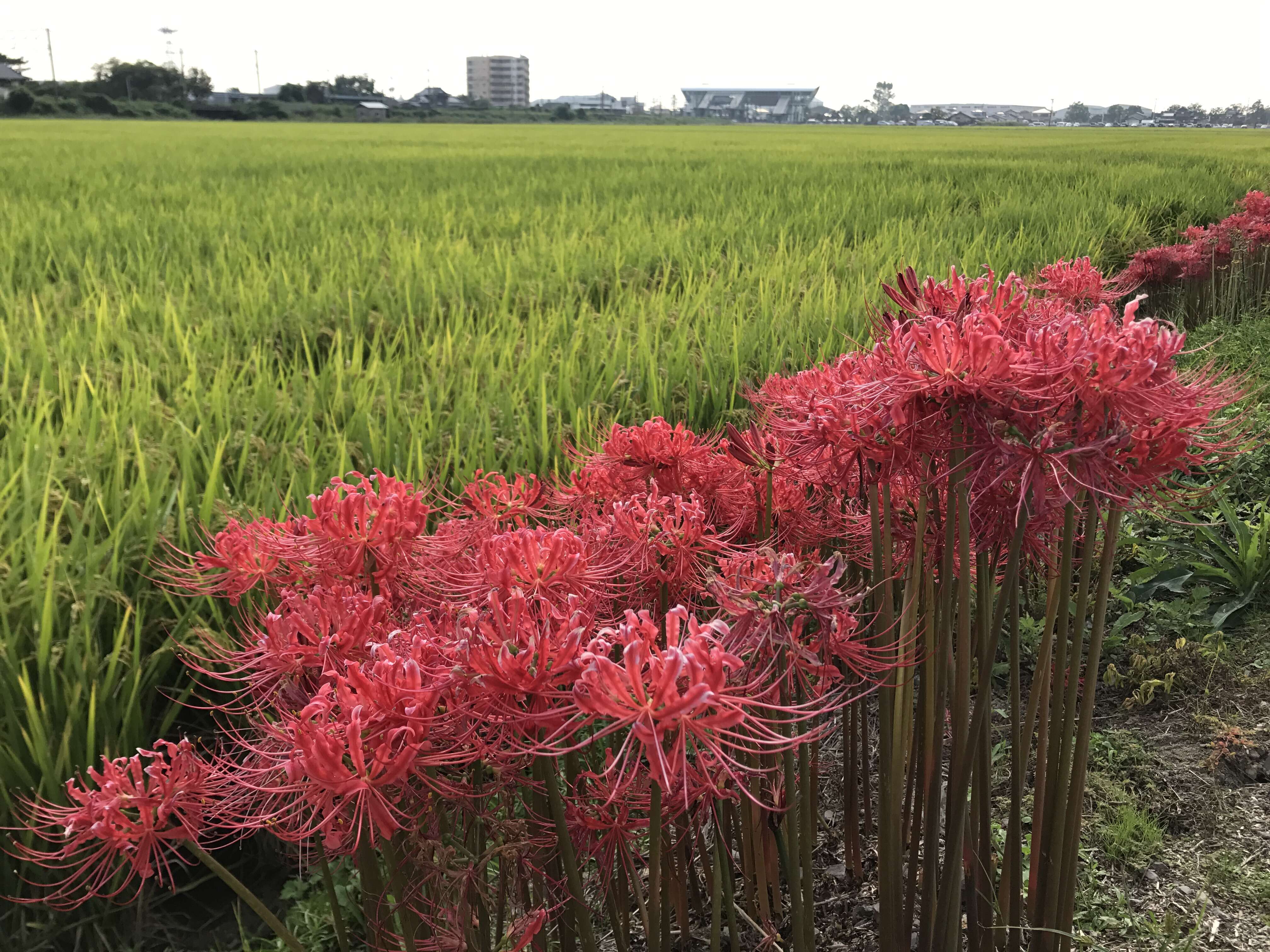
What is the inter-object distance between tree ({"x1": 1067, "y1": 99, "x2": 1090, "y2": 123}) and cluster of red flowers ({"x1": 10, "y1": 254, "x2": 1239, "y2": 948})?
129 meters

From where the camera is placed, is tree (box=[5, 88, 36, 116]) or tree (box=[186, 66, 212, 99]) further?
tree (box=[186, 66, 212, 99])

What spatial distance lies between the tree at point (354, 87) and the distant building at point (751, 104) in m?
50.1

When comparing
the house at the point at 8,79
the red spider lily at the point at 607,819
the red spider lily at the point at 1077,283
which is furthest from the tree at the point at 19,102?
the red spider lily at the point at 607,819

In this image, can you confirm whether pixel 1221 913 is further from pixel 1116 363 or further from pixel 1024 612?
pixel 1116 363

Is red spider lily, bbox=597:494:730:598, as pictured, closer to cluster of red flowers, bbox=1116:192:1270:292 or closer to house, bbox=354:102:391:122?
cluster of red flowers, bbox=1116:192:1270:292

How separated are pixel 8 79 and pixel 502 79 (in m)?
89.6

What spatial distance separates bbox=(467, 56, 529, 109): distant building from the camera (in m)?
138

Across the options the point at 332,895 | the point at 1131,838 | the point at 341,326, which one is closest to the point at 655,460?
the point at 332,895

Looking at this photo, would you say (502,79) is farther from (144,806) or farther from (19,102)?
(144,806)

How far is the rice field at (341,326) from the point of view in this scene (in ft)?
6.35

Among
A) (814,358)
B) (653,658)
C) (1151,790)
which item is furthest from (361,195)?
(653,658)

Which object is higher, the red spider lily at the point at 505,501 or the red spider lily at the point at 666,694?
the red spider lily at the point at 666,694

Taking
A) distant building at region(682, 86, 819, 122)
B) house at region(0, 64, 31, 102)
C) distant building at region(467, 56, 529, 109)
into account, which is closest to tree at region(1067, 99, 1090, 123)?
distant building at region(682, 86, 819, 122)

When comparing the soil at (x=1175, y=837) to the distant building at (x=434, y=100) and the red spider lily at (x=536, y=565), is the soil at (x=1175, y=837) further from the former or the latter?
the distant building at (x=434, y=100)
